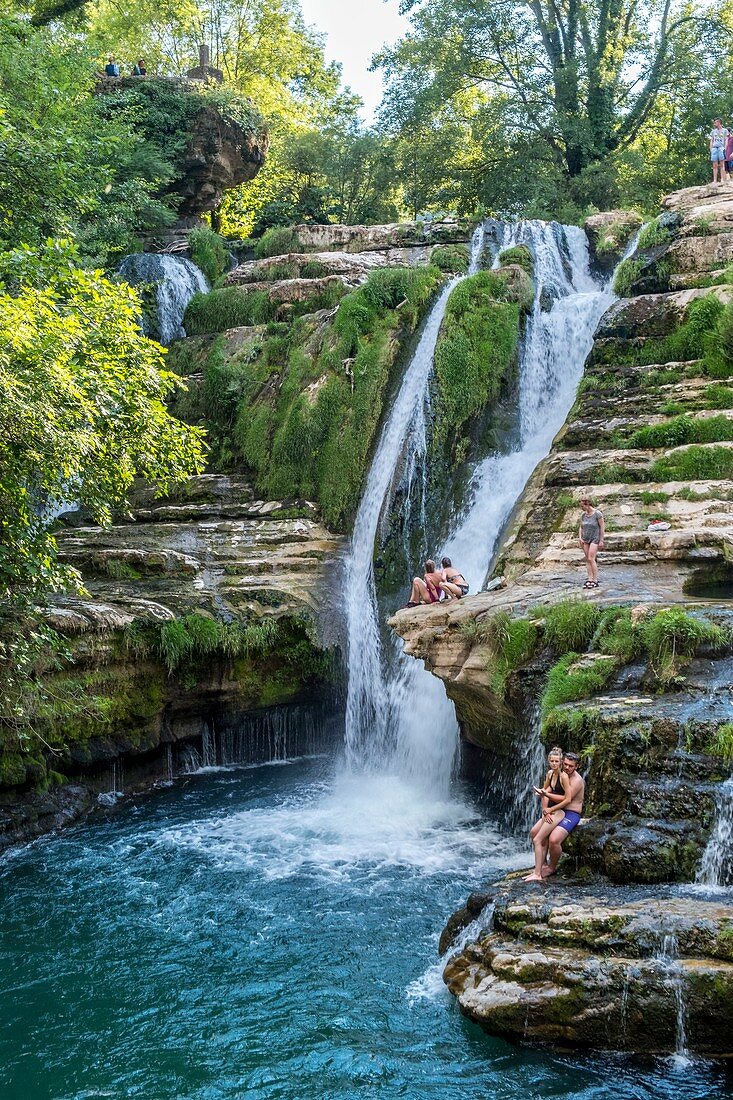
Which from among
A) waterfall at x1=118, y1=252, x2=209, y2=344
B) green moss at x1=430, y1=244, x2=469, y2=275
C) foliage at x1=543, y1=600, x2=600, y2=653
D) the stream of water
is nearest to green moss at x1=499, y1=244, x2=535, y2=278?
green moss at x1=430, y1=244, x2=469, y2=275

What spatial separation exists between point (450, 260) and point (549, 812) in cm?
1533

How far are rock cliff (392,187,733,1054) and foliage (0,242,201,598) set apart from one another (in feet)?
13.4

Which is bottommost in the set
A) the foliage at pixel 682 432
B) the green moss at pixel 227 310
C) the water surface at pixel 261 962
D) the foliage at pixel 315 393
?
the water surface at pixel 261 962

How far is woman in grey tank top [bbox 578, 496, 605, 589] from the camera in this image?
11.1 meters

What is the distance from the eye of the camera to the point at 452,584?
13.4 metres

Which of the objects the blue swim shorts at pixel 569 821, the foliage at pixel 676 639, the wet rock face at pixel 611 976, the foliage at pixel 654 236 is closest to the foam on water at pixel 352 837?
the blue swim shorts at pixel 569 821

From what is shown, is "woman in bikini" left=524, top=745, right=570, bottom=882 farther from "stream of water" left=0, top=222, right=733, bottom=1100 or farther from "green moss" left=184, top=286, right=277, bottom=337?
"green moss" left=184, top=286, right=277, bottom=337

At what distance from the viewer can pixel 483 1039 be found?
6855 mm

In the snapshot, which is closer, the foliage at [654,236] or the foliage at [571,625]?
the foliage at [571,625]

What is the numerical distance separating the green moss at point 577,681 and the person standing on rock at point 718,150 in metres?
14.7

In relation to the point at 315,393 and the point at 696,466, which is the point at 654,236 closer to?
the point at 696,466

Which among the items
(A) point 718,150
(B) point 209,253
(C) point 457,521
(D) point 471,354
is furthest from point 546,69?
(C) point 457,521

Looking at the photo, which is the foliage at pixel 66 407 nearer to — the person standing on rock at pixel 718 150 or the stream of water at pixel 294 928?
the stream of water at pixel 294 928

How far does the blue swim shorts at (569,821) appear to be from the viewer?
7926mm
